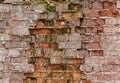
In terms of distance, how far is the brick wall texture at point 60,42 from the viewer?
4.94 meters

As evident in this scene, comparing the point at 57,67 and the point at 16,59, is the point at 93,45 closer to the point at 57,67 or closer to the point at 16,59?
the point at 57,67

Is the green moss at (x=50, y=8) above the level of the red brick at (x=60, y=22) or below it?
above

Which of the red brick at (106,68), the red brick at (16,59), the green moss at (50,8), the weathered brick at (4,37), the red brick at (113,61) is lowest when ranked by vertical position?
A: the red brick at (106,68)

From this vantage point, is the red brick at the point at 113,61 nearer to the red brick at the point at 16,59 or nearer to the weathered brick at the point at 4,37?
the red brick at the point at 16,59

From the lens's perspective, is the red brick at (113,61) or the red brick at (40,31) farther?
the red brick at (40,31)

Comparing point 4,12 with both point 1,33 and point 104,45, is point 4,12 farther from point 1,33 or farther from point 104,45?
point 104,45

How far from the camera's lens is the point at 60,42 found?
499cm

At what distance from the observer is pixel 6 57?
5047 mm

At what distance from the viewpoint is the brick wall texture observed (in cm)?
494

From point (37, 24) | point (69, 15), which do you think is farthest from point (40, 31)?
point (69, 15)

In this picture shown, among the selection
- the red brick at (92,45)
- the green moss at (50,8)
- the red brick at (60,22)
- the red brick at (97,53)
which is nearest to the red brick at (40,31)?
the red brick at (60,22)

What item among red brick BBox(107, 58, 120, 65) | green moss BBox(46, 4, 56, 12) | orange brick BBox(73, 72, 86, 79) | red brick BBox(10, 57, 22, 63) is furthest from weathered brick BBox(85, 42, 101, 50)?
red brick BBox(10, 57, 22, 63)

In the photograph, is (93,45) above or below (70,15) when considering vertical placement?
below

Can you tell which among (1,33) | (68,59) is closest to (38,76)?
(68,59)
